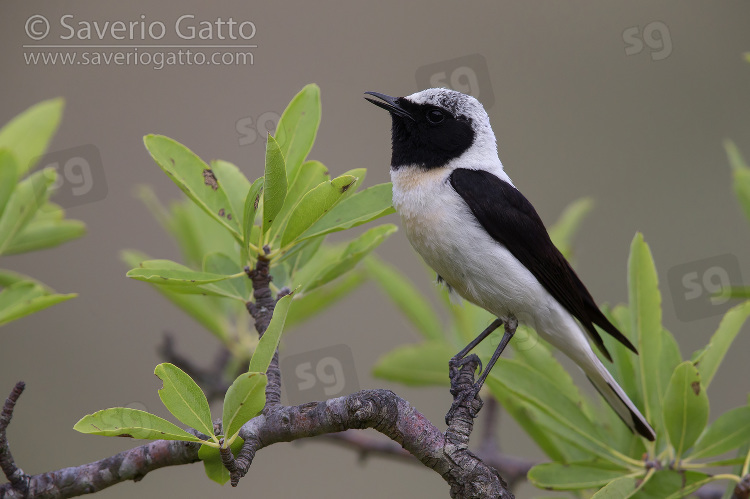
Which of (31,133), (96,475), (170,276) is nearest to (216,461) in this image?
(96,475)

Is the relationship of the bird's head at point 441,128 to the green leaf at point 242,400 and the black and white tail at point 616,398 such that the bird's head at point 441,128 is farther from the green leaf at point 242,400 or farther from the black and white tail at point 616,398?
the green leaf at point 242,400

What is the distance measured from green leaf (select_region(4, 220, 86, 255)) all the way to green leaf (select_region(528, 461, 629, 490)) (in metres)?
1.77

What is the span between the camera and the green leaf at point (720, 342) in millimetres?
2268

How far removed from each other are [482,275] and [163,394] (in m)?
1.41

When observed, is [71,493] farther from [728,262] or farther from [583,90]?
[583,90]

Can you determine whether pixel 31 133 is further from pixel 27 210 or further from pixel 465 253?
pixel 465 253

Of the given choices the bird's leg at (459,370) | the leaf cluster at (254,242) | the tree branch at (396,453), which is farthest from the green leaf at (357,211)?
the tree branch at (396,453)

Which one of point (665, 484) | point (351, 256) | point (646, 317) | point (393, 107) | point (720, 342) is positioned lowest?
point (665, 484)

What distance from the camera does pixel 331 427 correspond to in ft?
6.09

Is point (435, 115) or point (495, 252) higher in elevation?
point (435, 115)

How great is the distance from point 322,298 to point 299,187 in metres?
0.90

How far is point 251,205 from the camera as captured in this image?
2.03m

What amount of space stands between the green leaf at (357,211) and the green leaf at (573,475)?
903 mm

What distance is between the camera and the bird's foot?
2137mm
